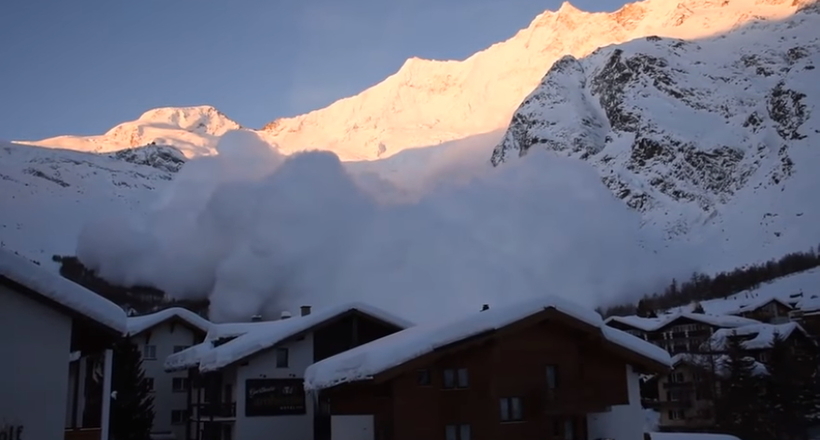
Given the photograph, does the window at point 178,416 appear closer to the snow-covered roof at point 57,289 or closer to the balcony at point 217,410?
the balcony at point 217,410

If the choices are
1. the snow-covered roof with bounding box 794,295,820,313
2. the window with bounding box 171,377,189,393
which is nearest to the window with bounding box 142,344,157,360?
the window with bounding box 171,377,189,393

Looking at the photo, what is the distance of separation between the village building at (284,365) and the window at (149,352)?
11025 millimetres

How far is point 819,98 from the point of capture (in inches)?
7421

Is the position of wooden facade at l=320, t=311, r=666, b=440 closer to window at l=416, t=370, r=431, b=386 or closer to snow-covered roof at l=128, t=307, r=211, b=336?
window at l=416, t=370, r=431, b=386

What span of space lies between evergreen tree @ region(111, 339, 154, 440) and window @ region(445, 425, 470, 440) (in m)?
19.7

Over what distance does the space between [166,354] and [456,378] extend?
27115 mm

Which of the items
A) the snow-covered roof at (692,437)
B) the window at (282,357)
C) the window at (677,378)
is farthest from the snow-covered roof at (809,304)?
the window at (282,357)

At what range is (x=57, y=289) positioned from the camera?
1571 cm

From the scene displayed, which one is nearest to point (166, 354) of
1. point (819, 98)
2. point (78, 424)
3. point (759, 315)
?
point (78, 424)

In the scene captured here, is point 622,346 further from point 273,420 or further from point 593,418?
point 273,420

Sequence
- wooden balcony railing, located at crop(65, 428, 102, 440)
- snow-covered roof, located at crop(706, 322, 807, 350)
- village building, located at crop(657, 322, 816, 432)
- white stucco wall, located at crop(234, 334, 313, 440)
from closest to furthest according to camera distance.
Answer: wooden balcony railing, located at crop(65, 428, 102, 440)
white stucco wall, located at crop(234, 334, 313, 440)
village building, located at crop(657, 322, 816, 432)
snow-covered roof, located at crop(706, 322, 807, 350)

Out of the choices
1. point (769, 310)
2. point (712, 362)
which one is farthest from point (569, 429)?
point (769, 310)

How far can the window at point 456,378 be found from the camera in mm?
21547

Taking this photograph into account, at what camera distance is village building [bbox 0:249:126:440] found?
602 inches
